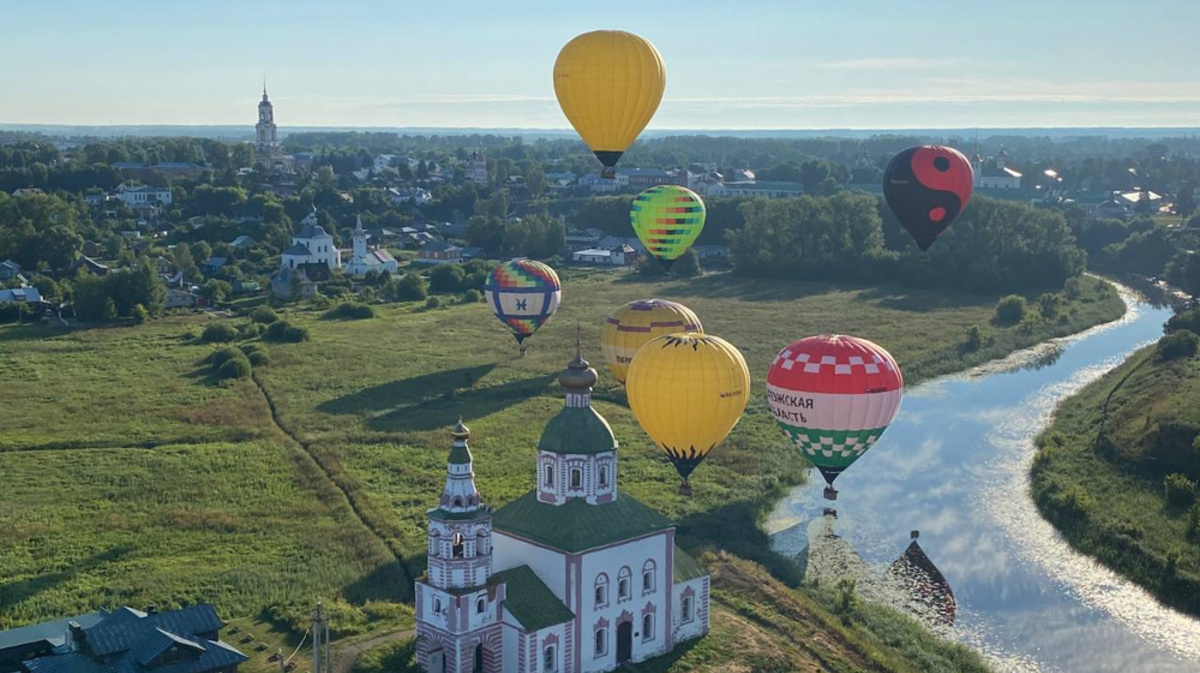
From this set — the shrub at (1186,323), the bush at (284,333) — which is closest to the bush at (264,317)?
the bush at (284,333)

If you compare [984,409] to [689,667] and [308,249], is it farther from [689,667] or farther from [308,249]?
[308,249]

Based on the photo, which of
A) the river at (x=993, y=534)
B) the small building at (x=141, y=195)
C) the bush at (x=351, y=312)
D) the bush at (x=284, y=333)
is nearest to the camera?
the river at (x=993, y=534)

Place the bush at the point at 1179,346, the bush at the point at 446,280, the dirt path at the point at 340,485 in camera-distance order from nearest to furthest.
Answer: the dirt path at the point at 340,485 < the bush at the point at 1179,346 < the bush at the point at 446,280

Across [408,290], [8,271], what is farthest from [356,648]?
[8,271]

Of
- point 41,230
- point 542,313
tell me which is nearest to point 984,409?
point 542,313

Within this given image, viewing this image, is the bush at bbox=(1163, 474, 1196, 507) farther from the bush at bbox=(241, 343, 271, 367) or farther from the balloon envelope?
the bush at bbox=(241, 343, 271, 367)

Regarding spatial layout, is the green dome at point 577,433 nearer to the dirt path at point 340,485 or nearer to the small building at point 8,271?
the dirt path at point 340,485
